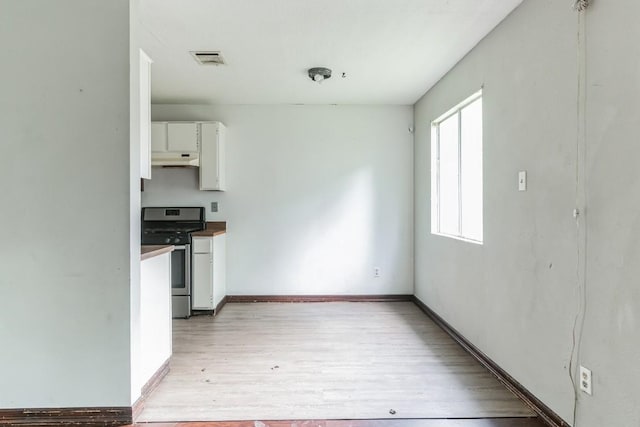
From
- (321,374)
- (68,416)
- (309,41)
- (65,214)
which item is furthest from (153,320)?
(309,41)

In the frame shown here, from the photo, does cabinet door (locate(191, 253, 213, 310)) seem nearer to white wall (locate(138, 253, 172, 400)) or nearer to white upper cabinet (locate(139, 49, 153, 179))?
white wall (locate(138, 253, 172, 400))

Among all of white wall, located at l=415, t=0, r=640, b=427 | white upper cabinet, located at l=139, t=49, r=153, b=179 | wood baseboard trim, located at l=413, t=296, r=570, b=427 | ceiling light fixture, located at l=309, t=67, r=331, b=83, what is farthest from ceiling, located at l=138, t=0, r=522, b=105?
wood baseboard trim, located at l=413, t=296, r=570, b=427

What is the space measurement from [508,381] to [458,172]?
1.76 metres

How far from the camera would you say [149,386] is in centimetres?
213

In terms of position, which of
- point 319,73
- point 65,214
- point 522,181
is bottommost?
point 65,214

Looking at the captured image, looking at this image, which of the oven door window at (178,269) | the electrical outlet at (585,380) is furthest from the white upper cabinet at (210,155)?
the electrical outlet at (585,380)

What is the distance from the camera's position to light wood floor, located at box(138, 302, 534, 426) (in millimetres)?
1980

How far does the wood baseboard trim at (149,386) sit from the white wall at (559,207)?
2188 millimetres

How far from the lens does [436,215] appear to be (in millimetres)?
3781

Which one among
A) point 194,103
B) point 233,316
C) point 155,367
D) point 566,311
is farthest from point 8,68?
point 566,311

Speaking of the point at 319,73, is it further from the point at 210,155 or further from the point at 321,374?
the point at 321,374

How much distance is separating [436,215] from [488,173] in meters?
1.27

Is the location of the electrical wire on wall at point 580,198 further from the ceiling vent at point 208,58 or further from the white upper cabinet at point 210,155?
the white upper cabinet at point 210,155

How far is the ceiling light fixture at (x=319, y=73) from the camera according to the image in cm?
313
